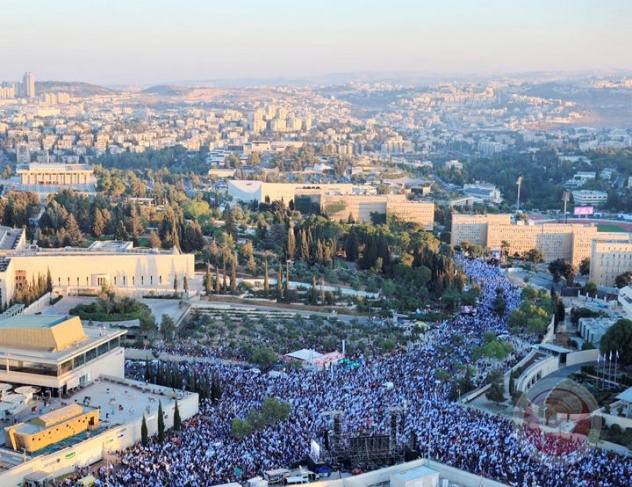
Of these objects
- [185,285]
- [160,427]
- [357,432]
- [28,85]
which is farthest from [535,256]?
[28,85]

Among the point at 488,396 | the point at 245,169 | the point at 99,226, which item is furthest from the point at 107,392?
the point at 245,169

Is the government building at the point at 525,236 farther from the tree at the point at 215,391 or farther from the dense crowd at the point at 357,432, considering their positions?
the tree at the point at 215,391

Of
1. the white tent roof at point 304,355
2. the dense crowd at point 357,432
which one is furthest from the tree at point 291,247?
the dense crowd at point 357,432

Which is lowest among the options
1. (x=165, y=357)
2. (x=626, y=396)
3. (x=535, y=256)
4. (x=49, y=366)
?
(x=535, y=256)

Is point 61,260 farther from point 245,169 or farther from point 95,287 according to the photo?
point 245,169

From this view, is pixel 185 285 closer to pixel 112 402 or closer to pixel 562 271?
pixel 112 402

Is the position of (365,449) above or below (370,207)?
above
